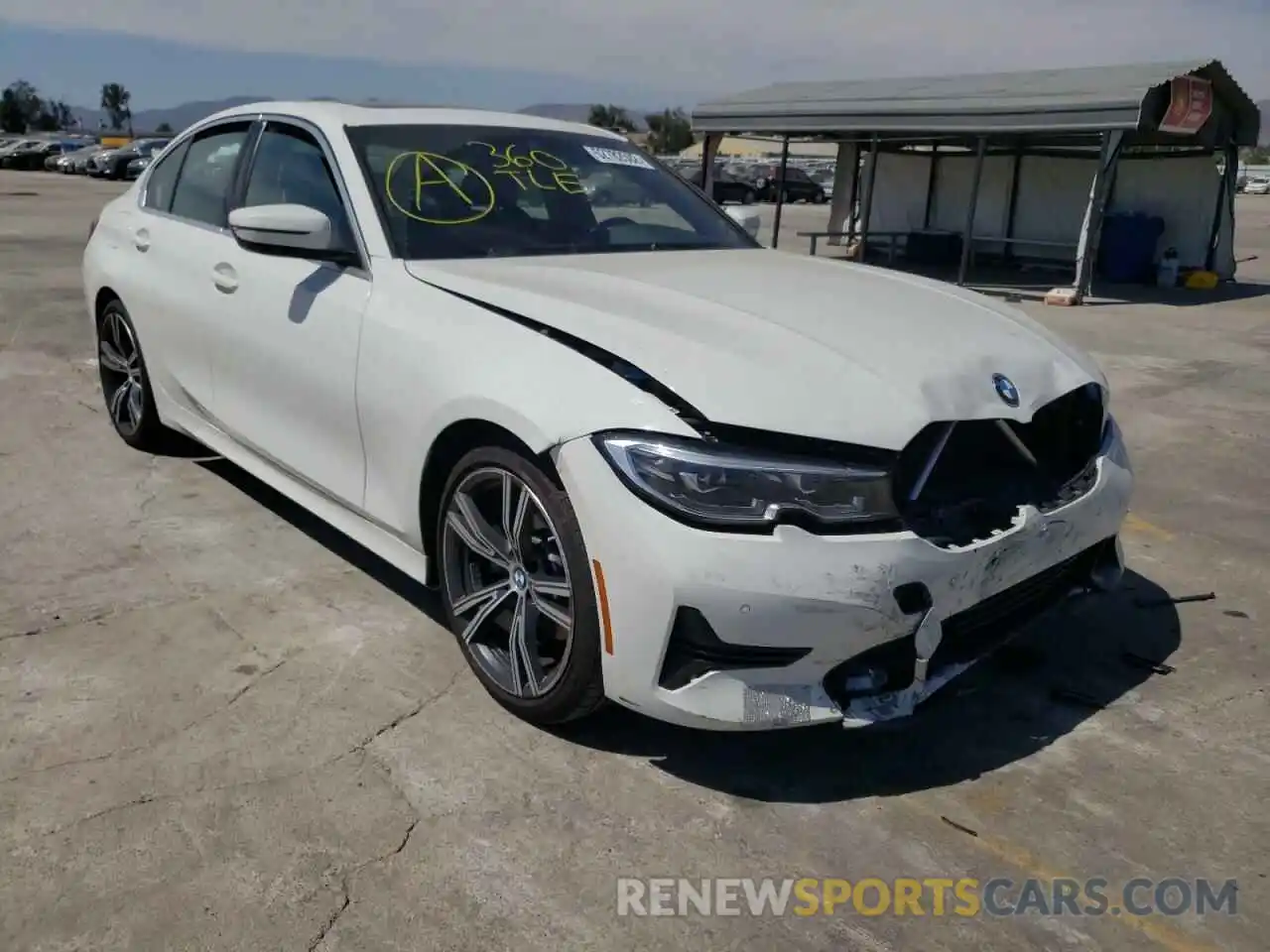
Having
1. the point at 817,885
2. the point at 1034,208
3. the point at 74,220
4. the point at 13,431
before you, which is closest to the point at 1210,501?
the point at 817,885

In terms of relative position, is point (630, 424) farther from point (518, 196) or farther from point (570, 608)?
point (518, 196)

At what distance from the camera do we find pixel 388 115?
4.01m

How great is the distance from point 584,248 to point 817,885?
2236mm

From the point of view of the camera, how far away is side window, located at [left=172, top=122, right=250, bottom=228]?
4.41 meters

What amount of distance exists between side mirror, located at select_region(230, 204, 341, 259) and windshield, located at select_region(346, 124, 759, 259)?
0.69 feet

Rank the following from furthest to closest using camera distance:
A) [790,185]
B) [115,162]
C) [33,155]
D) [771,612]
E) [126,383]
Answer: [33,155], [790,185], [115,162], [126,383], [771,612]

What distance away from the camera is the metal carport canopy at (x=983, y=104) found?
45.9 ft

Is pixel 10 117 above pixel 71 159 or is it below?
above

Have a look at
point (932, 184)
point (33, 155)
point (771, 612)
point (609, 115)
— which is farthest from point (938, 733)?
point (609, 115)

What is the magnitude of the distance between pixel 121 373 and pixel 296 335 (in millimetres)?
2253

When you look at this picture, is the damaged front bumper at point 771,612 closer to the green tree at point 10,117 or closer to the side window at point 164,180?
the side window at point 164,180

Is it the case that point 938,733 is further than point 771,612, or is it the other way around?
point 938,733

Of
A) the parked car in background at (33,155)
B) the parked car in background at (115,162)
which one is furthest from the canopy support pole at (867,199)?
the parked car in background at (33,155)

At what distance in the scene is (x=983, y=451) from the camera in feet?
9.64
